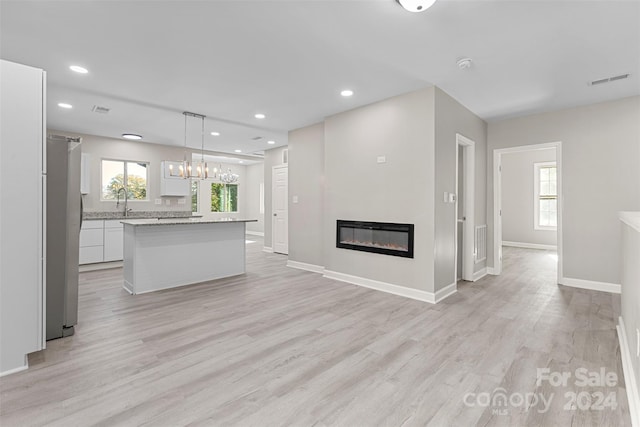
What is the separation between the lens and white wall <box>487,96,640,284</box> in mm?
3943

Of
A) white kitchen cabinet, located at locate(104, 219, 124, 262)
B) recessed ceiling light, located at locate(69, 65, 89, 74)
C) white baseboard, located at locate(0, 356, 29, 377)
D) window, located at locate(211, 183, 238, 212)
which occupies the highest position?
recessed ceiling light, located at locate(69, 65, 89, 74)

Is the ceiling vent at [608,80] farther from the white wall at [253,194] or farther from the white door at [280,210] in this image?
the white wall at [253,194]

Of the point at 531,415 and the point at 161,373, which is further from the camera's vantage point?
the point at 161,373

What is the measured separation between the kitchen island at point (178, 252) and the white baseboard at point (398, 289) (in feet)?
5.87

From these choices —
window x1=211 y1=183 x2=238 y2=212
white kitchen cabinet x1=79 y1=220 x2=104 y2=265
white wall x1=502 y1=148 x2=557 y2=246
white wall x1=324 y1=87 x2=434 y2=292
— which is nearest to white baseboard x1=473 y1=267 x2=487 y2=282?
white wall x1=324 y1=87 x2=434 y2=292

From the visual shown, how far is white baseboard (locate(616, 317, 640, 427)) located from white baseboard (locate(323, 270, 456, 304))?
1597 mm

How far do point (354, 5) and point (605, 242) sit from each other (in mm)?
4597

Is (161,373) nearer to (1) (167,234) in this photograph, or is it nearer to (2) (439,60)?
(1) (167,234)

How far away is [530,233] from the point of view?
26.7ft

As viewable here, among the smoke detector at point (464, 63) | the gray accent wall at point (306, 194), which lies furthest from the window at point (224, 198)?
the smoke detector at point (464, 63)

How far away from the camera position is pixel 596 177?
416 cm

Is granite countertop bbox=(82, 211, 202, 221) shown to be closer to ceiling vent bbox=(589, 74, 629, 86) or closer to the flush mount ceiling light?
the flush mount ceiling light

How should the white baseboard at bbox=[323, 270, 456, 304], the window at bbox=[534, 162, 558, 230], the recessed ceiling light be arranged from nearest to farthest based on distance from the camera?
the recessed ceiling light < the white baseboard at bbox=[323, 270, 456, 304] < the window at bbox=[534, 162, 558, 230]

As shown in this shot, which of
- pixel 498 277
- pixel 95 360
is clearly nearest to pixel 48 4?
pixel 95 360
